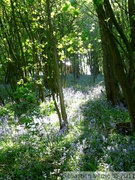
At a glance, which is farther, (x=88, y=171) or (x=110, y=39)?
(x=110, y=39)

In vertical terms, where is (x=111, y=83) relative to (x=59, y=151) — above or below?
above

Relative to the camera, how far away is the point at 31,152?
5.86 m

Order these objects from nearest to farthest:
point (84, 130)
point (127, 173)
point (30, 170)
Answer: point (127, 173)
point (30, 170)
point (84, 130)

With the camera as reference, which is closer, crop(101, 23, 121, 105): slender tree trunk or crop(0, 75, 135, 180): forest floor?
crop(0, 75, 135, 180): forest floor

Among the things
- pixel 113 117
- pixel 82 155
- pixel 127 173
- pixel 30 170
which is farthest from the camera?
pixel 113 117

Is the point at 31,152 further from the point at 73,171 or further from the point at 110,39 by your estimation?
the point at 110,39

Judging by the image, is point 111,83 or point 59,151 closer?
point 59,151

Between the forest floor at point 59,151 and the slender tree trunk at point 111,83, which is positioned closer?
the forest floor at point 59,151

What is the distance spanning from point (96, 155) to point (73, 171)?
1.04 m

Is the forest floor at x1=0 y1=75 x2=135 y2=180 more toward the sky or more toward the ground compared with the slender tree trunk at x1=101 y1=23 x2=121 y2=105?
more toward the ground

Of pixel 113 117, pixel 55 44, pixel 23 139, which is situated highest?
pixel 55 44

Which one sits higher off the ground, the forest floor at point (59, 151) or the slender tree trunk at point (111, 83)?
the slender tree trunk at point (111, 83)

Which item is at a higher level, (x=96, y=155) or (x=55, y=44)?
(x=55, y=44)

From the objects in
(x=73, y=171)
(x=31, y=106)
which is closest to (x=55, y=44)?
(x=31, y=106)
